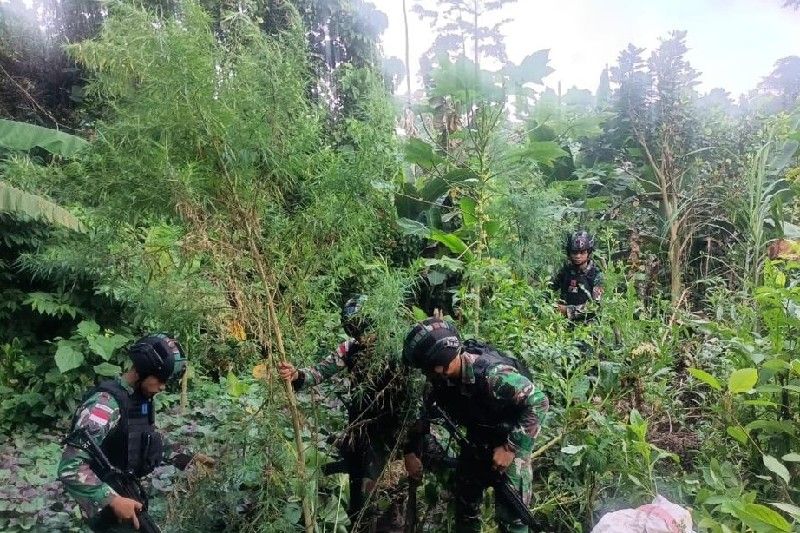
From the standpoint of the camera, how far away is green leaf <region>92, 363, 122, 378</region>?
204 inches

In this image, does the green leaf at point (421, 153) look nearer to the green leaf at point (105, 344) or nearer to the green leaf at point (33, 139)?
the green leaf at point (105, 344)

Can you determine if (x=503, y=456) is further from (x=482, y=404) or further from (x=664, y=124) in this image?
(x=664, y=124)

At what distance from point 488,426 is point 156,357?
174 centimetres

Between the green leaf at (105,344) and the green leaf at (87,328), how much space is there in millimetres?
120

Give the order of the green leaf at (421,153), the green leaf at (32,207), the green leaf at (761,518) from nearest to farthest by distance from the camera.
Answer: the green leaf at (761,518), the green leaf at (32,207), the green leaf at (421,153)

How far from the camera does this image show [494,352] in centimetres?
334

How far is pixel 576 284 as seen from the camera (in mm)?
5668

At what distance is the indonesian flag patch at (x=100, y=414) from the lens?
9.16ft

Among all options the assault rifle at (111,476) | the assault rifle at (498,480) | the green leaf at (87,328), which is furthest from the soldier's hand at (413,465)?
the green leaf at (87,328)

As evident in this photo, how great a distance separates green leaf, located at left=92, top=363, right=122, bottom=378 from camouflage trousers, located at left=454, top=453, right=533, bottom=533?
331 centimetres

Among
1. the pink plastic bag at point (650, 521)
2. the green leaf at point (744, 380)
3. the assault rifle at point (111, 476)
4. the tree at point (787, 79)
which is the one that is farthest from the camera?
the tree at point (787, 79)

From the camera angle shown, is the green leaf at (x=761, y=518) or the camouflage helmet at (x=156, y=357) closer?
the green leaf at (x=761, y=518)

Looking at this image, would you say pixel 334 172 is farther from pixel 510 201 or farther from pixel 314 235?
pixel 510 201

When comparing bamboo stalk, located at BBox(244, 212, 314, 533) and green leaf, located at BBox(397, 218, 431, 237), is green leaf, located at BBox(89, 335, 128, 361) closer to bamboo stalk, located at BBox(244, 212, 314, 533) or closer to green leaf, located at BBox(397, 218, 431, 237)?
green leaf, located at BBox(397, 218, 431, 237)
